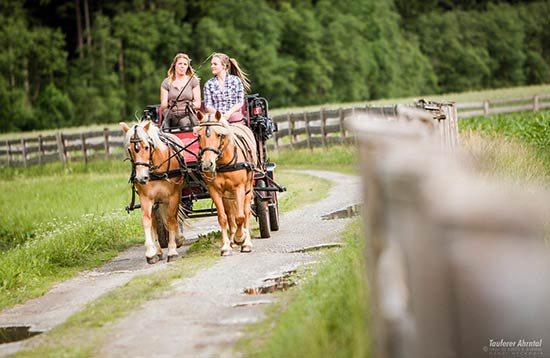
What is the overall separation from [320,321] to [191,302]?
215 centimetres

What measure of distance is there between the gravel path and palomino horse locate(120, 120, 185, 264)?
1.60 ft

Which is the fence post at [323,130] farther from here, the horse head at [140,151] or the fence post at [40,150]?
the horse head at [140,151]

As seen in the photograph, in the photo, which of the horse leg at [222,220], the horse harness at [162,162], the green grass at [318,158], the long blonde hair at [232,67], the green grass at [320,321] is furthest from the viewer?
the green grass at [318,158]

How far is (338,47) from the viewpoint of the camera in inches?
3194

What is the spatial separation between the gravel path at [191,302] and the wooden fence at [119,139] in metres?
15.7

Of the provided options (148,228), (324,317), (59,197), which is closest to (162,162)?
(148,228)

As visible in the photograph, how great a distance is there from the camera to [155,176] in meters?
11.4

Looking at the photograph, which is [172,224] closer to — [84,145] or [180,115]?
[180,115]

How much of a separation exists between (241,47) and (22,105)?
52.6 feet

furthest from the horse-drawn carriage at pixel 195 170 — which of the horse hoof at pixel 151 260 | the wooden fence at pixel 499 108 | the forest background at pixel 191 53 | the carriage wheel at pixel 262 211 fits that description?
the forest background at pixel 191 53

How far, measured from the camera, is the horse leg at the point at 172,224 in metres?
11.6

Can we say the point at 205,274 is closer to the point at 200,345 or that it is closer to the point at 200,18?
the point at 200,345

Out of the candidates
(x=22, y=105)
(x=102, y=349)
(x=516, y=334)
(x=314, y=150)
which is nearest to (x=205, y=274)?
(x=102, y=349)

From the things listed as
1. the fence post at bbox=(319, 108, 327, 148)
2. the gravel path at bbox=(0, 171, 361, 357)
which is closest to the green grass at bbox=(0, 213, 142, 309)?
the gravel path at bbox=(0, 171, 361, 357)
